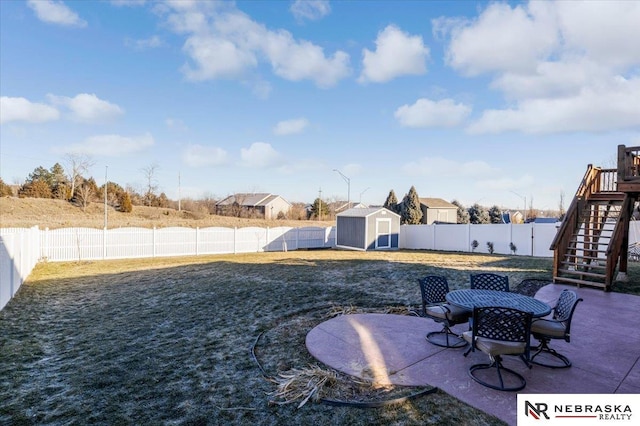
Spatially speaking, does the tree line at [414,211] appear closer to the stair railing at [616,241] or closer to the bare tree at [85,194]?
the stair railing at [616,241]

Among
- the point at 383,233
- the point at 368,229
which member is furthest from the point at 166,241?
the point at 383,233

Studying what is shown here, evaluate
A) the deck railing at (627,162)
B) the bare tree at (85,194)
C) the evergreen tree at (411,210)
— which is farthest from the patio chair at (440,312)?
the bare tree at (85,194)

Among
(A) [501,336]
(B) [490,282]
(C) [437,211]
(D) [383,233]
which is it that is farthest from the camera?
(C) [437,211]

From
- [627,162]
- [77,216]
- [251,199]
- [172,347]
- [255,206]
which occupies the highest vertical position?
[251,199]

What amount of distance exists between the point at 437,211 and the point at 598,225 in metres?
24.9

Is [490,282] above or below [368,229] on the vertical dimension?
below

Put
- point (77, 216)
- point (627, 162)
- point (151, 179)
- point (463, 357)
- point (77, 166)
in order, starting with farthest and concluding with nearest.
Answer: point (151, 179), point (77, 166), point (77, 216), point (627, 162), point (463, 357)

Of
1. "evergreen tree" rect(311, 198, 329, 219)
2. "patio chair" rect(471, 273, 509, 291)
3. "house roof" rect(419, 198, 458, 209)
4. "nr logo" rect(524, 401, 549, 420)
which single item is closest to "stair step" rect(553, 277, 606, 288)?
"patio chair" rect(471, 273, 509, 291)

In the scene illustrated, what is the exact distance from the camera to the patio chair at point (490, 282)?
4.93 meters

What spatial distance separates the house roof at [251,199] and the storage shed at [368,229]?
85.7 ft

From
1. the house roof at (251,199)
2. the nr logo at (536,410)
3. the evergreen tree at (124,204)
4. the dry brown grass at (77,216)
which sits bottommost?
the nr logo at (536,410)

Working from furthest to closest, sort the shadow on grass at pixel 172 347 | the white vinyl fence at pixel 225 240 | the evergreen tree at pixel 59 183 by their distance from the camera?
the evergreen tree at pixel 59 183 < the white vinyl fence at pixel 225 240 < the shadow on grass at pixel 172 347

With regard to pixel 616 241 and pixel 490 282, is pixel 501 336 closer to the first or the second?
pixel 490 282

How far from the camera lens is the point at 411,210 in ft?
87.6
